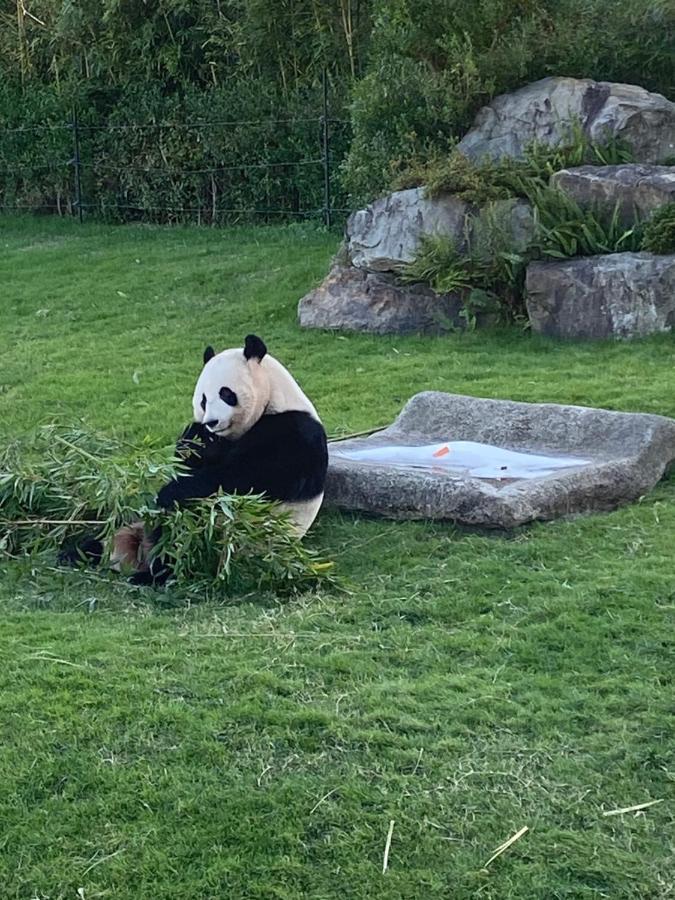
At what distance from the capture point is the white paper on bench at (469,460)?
604 cm

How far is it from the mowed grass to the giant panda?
0.25 m

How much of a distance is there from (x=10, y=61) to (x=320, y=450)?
662 inches

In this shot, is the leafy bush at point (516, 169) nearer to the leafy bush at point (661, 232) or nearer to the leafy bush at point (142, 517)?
the leafy bush at point (661, 232)

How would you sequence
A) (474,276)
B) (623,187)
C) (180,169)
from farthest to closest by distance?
(180,169)
(474,276)
(623,187)

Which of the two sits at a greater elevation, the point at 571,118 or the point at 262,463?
the point at 571,118

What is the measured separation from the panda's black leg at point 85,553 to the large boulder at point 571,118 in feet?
23.4

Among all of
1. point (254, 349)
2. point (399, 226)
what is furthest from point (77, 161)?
point (254, 349)

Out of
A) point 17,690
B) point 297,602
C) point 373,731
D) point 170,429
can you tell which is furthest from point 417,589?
point 170,429

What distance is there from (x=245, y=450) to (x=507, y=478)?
1331mm

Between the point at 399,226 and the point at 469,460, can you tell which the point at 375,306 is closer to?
the point at 399,226

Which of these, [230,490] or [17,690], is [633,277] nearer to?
[230,490]

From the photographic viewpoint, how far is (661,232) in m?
9.94

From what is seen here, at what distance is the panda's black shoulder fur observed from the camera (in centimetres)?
528

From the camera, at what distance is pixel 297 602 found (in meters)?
4.82
